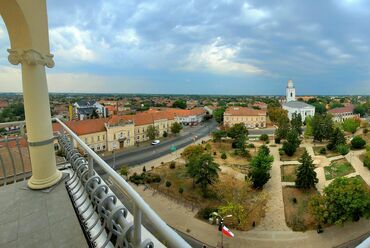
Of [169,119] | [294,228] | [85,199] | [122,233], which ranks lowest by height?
[294,228]

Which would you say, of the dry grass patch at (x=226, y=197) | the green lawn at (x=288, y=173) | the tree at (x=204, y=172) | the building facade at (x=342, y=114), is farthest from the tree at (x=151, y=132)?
the building facade at (x=342, y=114)

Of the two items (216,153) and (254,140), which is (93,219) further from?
(254,140)

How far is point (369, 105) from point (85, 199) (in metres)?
82.8

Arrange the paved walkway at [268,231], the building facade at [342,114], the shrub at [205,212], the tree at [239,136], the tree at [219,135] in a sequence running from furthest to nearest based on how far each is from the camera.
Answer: the building facade at [342,114]
the tree at [219,135]
the tree at [239,136]
the shrub at [205,212]
the paved walkway at [268,231]

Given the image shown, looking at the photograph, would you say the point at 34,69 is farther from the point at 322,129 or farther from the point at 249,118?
the point at 249,118

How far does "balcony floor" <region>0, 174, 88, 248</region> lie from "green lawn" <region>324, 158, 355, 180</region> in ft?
71.5

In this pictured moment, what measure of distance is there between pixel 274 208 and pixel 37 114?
15.5 metres

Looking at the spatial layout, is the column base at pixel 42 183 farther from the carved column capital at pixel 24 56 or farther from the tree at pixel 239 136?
the tree at pixel 239 136

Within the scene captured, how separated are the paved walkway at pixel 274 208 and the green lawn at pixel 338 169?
4.10 m

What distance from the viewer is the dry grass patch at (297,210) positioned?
1330 cm

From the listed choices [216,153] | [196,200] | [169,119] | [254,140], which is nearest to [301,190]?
[196,200]

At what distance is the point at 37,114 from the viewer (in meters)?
3.11

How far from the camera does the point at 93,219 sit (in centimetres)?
221

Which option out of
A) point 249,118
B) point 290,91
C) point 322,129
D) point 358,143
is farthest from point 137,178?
point 290,91
